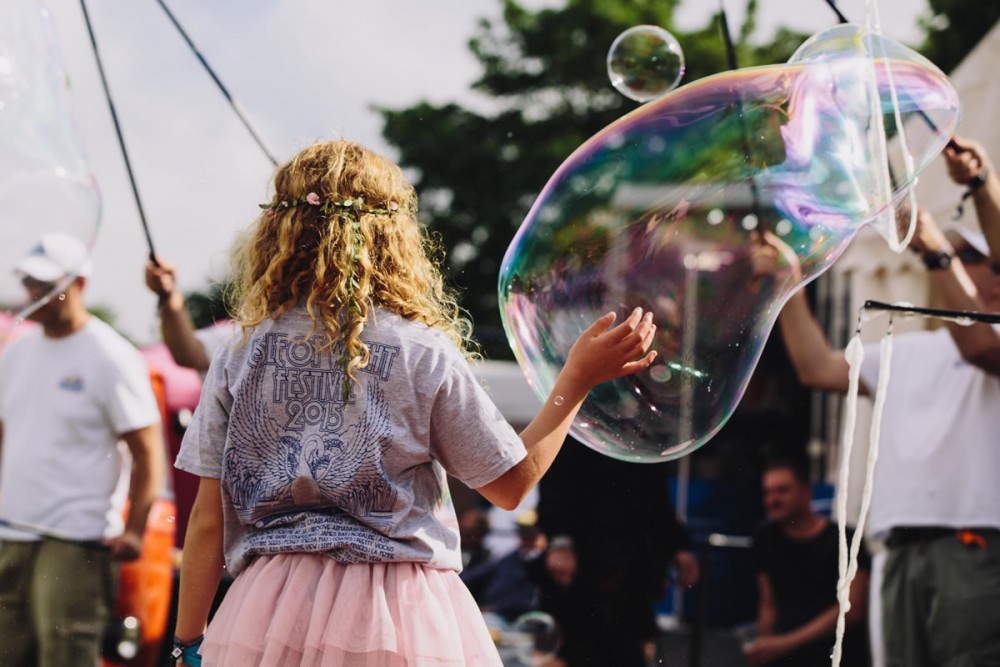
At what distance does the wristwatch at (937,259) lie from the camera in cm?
242

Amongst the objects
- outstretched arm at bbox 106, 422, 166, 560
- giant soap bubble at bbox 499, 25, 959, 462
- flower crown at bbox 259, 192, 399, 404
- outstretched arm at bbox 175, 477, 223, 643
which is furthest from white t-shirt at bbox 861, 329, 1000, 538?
outstretched arm at bbox 106, 422, 166, 560

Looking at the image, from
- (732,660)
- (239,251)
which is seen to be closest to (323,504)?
(239,251)

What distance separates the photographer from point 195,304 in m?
12.8

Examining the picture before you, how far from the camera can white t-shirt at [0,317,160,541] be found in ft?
9.02

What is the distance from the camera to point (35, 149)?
216 centimetres

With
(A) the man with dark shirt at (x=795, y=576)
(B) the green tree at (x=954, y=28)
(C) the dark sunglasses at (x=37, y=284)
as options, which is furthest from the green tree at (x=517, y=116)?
(C) the dark sunglasses at (x=37, y=284)

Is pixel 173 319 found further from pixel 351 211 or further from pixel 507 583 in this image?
pixel 507 583

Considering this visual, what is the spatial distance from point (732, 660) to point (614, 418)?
3.31 m

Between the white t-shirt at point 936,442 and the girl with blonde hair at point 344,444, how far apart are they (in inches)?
50.5

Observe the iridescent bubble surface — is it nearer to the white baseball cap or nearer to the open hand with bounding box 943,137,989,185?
the open hand with bounding box 943,137,989,185

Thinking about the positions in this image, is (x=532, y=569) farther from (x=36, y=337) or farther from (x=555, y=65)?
(x=555, y=65)

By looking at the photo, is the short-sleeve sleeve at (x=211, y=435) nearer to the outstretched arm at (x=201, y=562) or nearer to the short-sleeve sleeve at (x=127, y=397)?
the outstretched arm at (x=201, y=562)

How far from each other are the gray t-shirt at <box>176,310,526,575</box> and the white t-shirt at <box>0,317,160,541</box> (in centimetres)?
147

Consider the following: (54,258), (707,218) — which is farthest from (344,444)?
(54,258)
